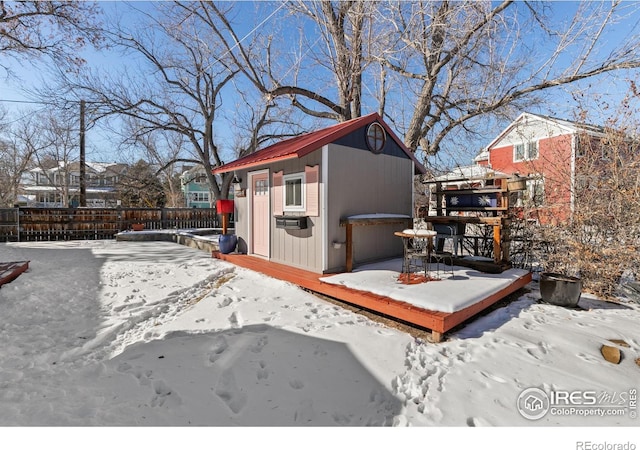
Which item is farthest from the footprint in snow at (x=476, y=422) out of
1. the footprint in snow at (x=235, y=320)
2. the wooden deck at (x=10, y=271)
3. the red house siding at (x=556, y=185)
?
the wooden deck at (x=10, y=271)

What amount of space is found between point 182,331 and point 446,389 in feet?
8.83

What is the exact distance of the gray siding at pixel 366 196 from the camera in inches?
189

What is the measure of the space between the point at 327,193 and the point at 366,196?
993mm

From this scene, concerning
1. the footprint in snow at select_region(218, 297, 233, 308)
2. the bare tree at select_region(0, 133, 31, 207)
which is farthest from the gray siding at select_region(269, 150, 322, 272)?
the bare tree at select_region(0, 133, 31, 207)

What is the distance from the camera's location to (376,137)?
545 centimetres

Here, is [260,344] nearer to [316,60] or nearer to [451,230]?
[451,230]

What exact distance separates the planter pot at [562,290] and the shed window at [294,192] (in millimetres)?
4013

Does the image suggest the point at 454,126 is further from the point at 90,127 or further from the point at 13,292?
the point at 90,127

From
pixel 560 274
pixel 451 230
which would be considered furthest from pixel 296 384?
pixel 560 274

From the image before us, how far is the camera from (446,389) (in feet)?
7.58

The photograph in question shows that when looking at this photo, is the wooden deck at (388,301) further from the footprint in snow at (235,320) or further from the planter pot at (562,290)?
the footprint in snow at (235,320)

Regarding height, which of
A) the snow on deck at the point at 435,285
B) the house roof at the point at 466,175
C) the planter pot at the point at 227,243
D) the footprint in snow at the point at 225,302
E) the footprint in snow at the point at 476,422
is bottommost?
the footprint in snow at the point at 476,422
